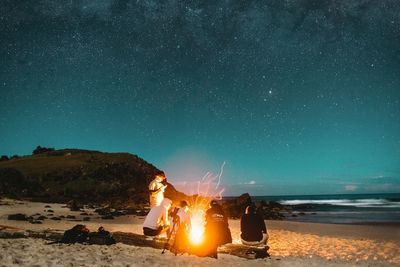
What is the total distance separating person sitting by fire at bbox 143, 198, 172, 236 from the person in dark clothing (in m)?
3.04

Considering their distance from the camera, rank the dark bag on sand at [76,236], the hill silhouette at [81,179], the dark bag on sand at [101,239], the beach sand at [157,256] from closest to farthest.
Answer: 1. the beach sand at [157,256]
2. the dark bag on sand at [76,236]
3. the dark bag on sand at [101,239]
4. the hill silhouette at [81,179]

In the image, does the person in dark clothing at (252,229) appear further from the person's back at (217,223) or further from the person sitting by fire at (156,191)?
the person sitting by fire at (156,191)

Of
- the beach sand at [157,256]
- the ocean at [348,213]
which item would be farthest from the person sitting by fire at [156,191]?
the ocean at [348,213]

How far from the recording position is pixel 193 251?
13.2 meters

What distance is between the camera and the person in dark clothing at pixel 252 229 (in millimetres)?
14211

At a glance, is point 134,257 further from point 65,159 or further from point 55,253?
point 65,159

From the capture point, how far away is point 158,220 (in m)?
13.9

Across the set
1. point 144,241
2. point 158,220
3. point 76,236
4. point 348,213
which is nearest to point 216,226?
point 158,220

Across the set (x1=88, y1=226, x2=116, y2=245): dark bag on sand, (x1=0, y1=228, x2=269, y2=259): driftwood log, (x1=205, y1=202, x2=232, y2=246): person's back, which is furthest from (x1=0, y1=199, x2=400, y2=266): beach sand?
(x1=205, y1=202, x2=232, y2=246): person's back

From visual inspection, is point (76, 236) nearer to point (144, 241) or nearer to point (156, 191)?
point (144, 241)

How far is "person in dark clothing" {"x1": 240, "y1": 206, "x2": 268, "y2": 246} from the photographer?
14211mm

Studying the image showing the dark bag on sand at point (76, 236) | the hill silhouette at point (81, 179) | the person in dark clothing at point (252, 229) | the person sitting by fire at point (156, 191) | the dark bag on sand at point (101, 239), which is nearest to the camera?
the dark bag on sand at point (76, 236)

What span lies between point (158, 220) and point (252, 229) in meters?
3.62

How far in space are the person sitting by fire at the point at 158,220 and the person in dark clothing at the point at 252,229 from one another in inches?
119
